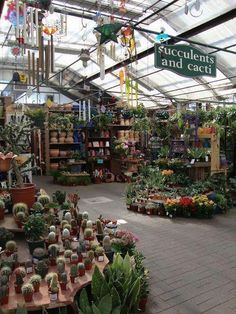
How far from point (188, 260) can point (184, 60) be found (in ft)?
8.43

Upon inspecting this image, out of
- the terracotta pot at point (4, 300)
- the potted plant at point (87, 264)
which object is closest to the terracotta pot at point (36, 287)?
the terracotta pot at point (4, 300)

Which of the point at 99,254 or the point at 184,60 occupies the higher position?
the point at 184,60

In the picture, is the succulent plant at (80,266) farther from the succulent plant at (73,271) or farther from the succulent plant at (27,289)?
the succulent plant at (27,289)

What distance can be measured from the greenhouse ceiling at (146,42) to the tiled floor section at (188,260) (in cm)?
265

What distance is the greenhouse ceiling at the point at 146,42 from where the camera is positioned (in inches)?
234

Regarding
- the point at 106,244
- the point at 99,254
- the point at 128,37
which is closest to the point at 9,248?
the point at 99,254

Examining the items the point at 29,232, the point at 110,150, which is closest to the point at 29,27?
the point at 29,232

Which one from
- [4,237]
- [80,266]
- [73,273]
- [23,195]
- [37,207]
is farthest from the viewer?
[23,195]

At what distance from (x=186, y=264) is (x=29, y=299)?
2.20 metres

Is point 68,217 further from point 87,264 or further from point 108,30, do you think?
point 108,30

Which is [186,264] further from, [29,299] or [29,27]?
[29,27]

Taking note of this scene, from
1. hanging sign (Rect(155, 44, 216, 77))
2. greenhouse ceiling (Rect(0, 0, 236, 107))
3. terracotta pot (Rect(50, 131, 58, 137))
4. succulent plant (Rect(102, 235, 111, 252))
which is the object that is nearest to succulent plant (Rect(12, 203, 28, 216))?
succulent plant (Rect(102, 235, 111, 252))

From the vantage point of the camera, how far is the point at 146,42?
1031 cm

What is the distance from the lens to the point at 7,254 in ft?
9.52
